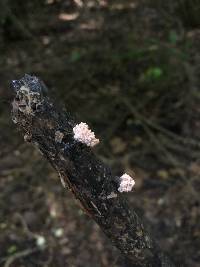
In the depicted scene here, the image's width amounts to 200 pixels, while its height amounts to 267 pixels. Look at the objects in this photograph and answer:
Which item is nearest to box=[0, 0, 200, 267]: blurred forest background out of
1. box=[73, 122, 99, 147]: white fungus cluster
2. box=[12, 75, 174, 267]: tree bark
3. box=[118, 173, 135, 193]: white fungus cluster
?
box=[12, 75, 174, 267]: tree bark

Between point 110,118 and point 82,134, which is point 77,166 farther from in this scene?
point 110,118

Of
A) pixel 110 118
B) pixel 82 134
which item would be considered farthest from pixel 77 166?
pixel 110 118

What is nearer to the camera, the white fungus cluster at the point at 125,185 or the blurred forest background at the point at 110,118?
the white fungus cluster at the point at 125,185

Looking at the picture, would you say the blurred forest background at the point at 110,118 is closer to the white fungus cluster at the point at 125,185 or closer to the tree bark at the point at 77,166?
the tree bark at the point at 77,166

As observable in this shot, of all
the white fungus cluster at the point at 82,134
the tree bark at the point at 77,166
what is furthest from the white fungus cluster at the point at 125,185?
the white fungus cluster at the point at 82,134

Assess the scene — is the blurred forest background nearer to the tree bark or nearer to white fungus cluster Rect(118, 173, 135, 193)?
the tree bark

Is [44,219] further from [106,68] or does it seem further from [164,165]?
[106,68]
